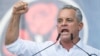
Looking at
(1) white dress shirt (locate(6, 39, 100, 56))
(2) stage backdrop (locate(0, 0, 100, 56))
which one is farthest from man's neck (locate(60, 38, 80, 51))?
(2) stage backdrop (locate(0, 0, 100, 56))

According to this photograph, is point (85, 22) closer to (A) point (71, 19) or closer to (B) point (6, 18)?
(A) point (71, 19)

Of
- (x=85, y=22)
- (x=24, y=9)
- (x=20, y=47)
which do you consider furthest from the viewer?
(x=85, y=22)

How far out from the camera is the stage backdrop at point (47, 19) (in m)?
1.32

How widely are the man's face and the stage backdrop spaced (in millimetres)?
213

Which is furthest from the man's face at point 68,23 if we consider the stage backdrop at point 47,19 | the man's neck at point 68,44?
the stage backdrop at point 47,19

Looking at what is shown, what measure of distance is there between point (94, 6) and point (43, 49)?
42 centimetres

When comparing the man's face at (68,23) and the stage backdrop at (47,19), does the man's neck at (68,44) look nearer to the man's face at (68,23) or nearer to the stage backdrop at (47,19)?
the man's face at (68,23)

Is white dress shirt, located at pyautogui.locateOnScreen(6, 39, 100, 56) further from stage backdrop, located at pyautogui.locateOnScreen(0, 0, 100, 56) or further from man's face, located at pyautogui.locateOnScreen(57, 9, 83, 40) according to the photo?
stage backdrop, located at pyautogui.locateOnScreen(0, 0, 100, 56)

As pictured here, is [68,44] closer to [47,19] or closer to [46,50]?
[46,50]

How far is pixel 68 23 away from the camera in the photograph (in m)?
1.06

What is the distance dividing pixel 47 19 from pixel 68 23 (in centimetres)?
31

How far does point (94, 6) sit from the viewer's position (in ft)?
4.40

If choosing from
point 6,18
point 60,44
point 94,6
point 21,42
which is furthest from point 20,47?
point 94,6

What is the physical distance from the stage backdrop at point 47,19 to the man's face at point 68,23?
213mm
